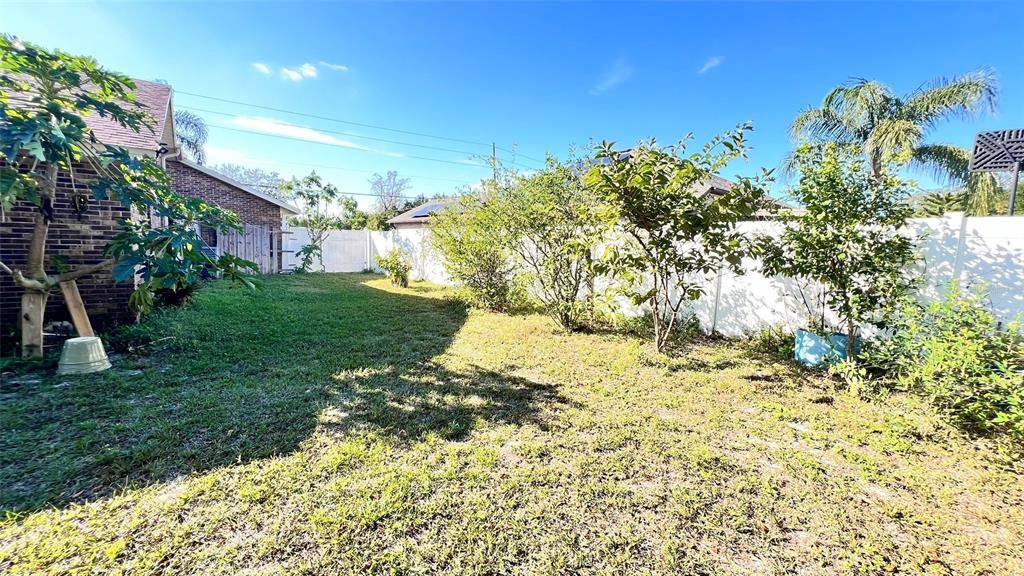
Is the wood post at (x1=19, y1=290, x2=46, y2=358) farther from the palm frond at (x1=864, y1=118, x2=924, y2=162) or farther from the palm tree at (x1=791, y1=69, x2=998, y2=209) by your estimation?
the palm frond at (x1=864, y1=118, x2=924, y2=162)

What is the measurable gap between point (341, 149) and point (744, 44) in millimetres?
24825

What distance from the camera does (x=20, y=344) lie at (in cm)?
449

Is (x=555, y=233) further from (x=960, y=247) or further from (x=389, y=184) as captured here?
(x=389, y=184)

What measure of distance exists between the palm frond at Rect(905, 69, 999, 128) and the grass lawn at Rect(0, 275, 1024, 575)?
11827 mm

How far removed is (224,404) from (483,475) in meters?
2.60

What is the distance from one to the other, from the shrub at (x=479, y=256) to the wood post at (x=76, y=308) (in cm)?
547

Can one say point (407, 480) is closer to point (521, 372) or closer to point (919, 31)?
point (521, 372)

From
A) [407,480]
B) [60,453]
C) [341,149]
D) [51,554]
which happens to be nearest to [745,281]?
[407,480]

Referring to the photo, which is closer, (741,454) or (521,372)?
(741,454)

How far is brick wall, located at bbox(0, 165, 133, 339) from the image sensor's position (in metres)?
4.74

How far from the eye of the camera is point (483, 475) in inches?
101

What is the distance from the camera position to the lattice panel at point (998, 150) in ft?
20.5

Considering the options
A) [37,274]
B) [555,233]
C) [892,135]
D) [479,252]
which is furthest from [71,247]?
[892,135]

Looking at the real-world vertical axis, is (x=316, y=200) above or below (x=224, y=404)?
above
